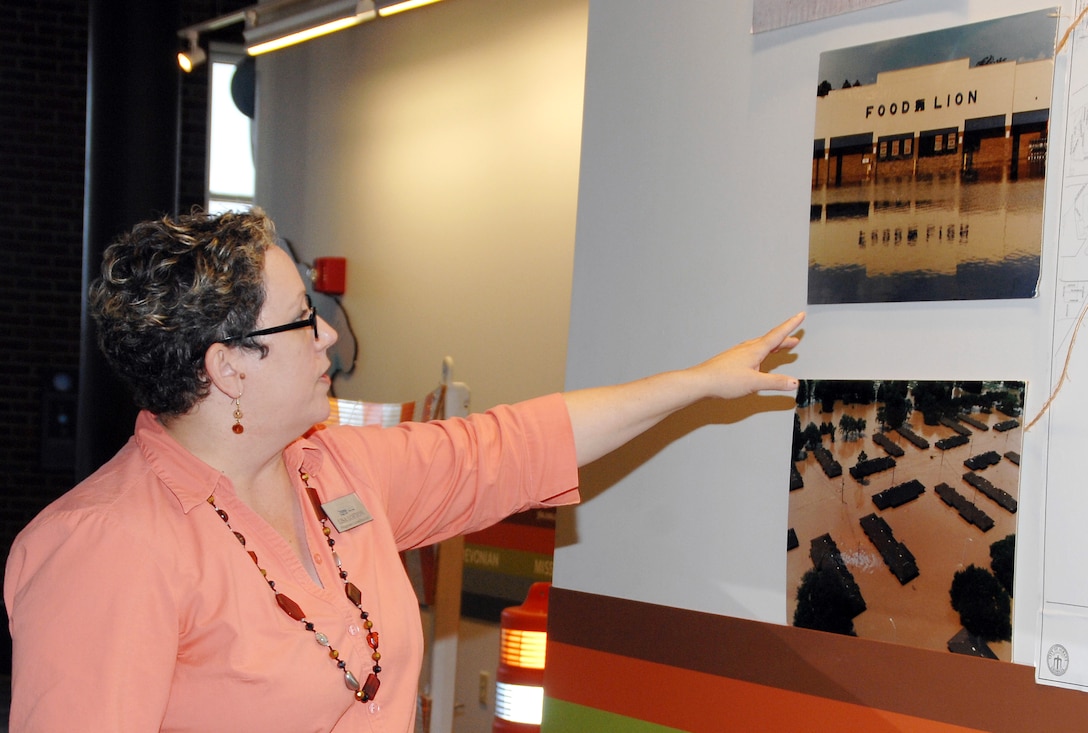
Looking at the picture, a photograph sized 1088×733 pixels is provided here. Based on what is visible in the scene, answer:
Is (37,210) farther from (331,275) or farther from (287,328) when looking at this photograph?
(287,328)

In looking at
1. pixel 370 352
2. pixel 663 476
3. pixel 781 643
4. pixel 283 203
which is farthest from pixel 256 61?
pixel 781 643

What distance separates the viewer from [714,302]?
6.11 feet

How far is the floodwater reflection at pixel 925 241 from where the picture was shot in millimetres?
1446

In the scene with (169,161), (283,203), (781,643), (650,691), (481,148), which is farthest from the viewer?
(283,203)

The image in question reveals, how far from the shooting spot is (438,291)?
4785 millimetres

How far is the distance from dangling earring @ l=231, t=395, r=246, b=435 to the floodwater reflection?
93cm

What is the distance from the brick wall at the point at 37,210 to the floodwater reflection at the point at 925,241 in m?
6.74

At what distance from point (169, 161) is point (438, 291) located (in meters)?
1.53

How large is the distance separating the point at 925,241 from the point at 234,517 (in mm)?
1107

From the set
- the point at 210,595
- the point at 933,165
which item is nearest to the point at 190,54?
the point at 210,595

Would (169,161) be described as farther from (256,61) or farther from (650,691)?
(650,691)

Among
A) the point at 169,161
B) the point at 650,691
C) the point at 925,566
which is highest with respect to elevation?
the point at 169,161

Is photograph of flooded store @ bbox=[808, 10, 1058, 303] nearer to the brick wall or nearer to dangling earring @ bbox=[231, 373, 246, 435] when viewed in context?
dangling earring @ bbox=[231, 373, 246, 435]

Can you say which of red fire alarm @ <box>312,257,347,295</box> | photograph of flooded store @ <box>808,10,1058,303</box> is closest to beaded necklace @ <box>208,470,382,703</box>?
photograph of flooded store @ <box>808,10,1058,303</box>
